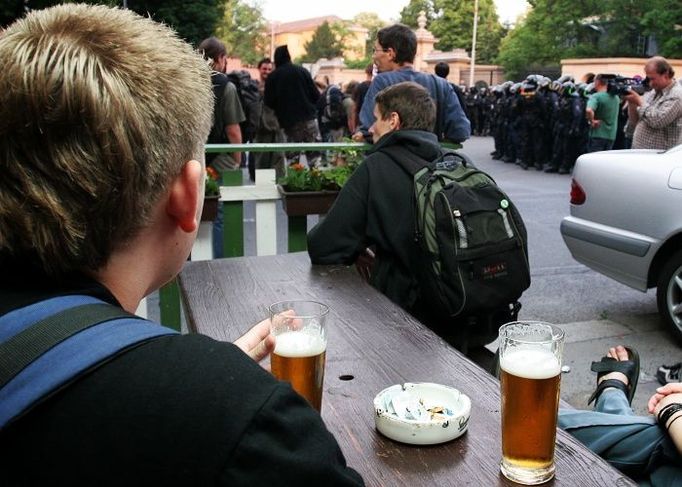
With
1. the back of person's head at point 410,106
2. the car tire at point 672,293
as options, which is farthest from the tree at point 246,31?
the back of person's head at point 410,106

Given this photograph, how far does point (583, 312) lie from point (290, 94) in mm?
5587

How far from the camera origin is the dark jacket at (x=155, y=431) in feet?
2.75

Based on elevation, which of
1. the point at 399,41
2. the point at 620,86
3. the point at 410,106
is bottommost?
the point at 620,86

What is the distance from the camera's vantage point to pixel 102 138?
946 millimetres

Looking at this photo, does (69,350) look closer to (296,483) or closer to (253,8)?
(296,483)

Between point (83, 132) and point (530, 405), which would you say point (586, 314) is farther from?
point (83, 132)

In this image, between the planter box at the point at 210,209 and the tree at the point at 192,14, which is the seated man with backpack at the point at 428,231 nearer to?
the planter box at the point at 210,209

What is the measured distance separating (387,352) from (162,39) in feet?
4.16

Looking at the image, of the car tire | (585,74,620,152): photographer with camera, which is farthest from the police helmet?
the car tire

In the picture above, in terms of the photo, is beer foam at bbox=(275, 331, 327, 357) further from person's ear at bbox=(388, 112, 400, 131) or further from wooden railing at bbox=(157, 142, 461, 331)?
wooden railing at bbox=(157, 142, 461, 331)

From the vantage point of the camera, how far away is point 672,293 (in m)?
4.84

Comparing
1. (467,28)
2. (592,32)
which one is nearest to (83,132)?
(592,32)

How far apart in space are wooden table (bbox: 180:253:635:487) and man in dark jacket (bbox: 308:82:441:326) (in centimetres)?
14

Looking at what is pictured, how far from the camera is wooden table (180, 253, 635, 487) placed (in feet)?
4.94
